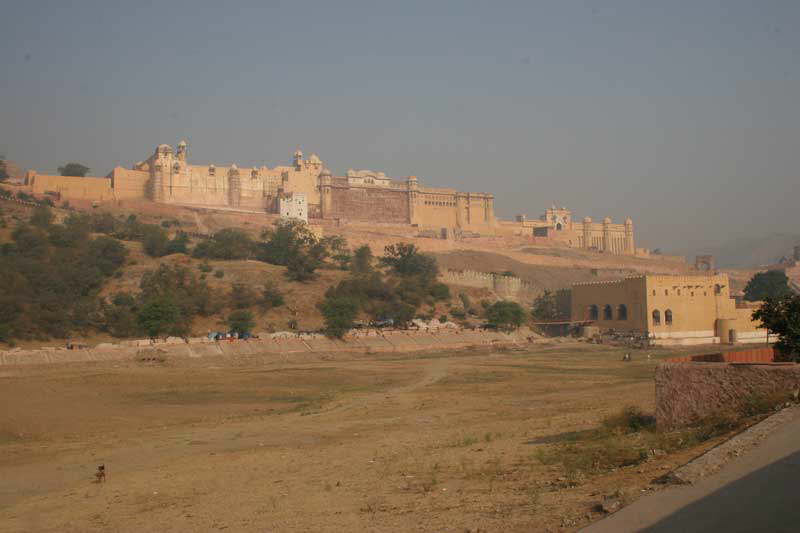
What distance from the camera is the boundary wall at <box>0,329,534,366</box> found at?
27219mm

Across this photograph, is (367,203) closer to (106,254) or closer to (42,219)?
(42,219)

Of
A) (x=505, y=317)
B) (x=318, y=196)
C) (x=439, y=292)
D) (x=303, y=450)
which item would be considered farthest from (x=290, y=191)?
(x=303, y=450)

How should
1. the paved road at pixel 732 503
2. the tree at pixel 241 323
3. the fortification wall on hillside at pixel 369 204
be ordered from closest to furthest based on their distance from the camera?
the paved road at pixel 732 503, the tree at pixel 241 323, the fortification wall on hillside at pixel 369 204

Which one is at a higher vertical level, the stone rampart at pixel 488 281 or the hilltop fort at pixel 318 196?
the hilltop fort at pixel 318 196

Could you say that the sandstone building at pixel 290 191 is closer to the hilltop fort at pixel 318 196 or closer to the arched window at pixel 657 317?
the hilltop fort at pixel 318 196

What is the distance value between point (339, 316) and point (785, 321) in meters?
25.5

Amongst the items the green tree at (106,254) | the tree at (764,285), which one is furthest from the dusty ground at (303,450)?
the tree at (764,285)

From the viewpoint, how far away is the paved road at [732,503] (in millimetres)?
4957

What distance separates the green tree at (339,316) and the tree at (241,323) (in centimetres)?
326

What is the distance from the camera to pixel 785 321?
33.1 ft

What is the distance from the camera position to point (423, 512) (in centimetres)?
686

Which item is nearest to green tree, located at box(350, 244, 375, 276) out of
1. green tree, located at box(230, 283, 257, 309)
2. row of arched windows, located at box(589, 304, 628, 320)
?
green tree, located at box(230, 283, 257, 309)

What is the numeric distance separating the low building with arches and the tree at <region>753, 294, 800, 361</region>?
90.3 feet

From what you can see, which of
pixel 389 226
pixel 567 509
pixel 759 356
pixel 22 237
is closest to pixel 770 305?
pixel 759 356
